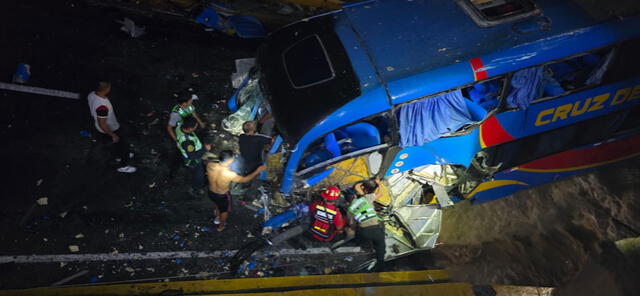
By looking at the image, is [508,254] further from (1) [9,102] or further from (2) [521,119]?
(1) [9,102]

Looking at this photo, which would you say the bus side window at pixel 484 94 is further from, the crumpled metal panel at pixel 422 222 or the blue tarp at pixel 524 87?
the crumpled metal panel at pixel 422 222

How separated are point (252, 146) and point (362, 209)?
1.84 metres

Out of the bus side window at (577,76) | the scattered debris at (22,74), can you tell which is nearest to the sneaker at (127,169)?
the scattered debris at (22,74)

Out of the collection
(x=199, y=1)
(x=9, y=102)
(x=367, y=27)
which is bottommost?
(x=9, y=102)

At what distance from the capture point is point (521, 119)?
5.16 m

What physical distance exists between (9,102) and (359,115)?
6.10 meters

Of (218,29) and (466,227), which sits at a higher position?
(218,29)

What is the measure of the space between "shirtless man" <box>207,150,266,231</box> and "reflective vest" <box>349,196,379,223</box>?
1403 millimetres

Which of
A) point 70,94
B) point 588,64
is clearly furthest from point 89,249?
point 588,64

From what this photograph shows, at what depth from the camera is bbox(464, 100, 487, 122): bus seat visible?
5.02 metres

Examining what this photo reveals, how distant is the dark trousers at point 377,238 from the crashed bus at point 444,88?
0.18 m

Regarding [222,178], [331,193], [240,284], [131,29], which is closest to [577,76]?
[331,193]

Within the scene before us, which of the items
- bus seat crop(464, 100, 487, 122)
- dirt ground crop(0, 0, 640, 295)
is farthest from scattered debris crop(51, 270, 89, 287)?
bus seat crop(464, 100, 487, 122)

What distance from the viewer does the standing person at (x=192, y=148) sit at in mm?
6004
